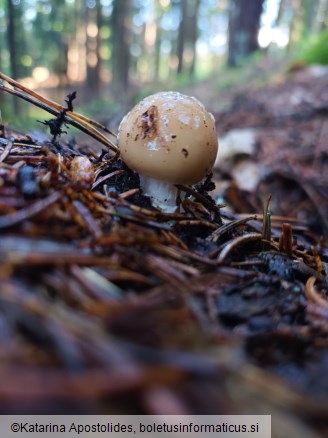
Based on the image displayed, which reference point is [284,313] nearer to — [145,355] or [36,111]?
[145,355]

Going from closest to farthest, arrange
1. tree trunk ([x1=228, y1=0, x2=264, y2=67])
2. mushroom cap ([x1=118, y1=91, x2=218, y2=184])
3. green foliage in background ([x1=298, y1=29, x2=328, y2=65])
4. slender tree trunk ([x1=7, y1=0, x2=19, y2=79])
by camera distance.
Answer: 1. mushroom cap ([x1=118, y1=91, x2=218, y2=184])
2. green foliage in background ([x1=298, y1=29, x2=328, y2=65])
3. slender tree trunk ([x1=7, y1=0, x2=19, y2=79])
4. tree trunk ([x1=228, y1=0, x2=264, y2=67])

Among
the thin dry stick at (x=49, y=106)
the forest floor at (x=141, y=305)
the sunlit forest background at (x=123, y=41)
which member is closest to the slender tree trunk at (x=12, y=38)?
the sunlit forest background at (x=123, y=41)

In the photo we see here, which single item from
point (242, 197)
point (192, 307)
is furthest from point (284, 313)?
point (242, 197)

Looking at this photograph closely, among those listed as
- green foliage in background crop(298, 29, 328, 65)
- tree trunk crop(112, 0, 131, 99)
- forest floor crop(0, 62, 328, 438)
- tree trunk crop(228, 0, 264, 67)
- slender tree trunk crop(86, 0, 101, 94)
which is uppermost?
slender tree trunk crop(86, 0, 101, 94)

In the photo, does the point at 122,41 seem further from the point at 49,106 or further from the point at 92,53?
the point at 49,106

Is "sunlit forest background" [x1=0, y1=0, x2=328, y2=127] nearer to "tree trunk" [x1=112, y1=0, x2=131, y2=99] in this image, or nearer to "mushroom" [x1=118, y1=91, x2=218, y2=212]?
"tree trunk" [x1=112, y1=0, x2=131, y2=99]

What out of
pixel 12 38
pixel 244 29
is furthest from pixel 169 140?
pixel 244 29

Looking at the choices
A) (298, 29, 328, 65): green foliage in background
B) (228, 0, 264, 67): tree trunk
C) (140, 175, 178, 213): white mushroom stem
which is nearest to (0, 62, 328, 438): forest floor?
(140, 175, 178, 213): white mushroom stem
